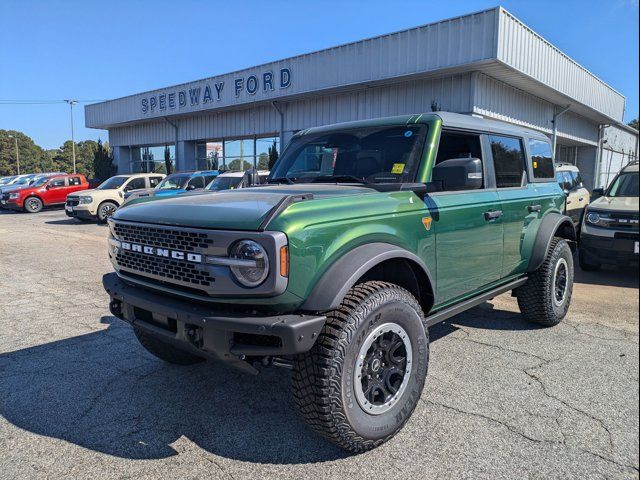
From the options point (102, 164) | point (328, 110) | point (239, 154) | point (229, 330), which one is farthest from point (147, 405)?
point (102, 164)

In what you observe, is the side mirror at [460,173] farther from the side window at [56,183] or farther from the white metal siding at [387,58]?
the side window at [56,183]

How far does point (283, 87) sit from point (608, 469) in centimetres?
1670

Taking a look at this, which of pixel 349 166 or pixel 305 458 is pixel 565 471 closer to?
pixel 305 458

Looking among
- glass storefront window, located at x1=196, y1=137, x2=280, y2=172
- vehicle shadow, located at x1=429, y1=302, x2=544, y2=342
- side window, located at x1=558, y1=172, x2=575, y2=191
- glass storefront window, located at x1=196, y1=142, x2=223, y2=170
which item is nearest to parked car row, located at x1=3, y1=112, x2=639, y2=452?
vehicle shadow, located at x1=429, y1=302, x2=544, y2=342

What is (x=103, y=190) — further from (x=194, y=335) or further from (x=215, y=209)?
(x=194, y=335)

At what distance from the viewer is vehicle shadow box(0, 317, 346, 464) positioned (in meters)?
2.79

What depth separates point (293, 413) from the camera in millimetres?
3176

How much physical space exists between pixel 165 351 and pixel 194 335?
142 cm

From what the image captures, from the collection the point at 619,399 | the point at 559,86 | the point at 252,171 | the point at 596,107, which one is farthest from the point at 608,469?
the point at 596,107

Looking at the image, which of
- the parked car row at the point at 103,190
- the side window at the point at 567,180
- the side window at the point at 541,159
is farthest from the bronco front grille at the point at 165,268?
the side window at the point at 567,180

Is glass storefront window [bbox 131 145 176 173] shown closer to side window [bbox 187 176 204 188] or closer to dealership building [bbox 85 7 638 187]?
dealership building [bbox 85 7 638 187]

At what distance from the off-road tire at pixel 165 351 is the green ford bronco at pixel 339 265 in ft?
0.06

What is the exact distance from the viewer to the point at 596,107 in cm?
1938

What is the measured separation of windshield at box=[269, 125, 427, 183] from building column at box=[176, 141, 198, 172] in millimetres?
21414
